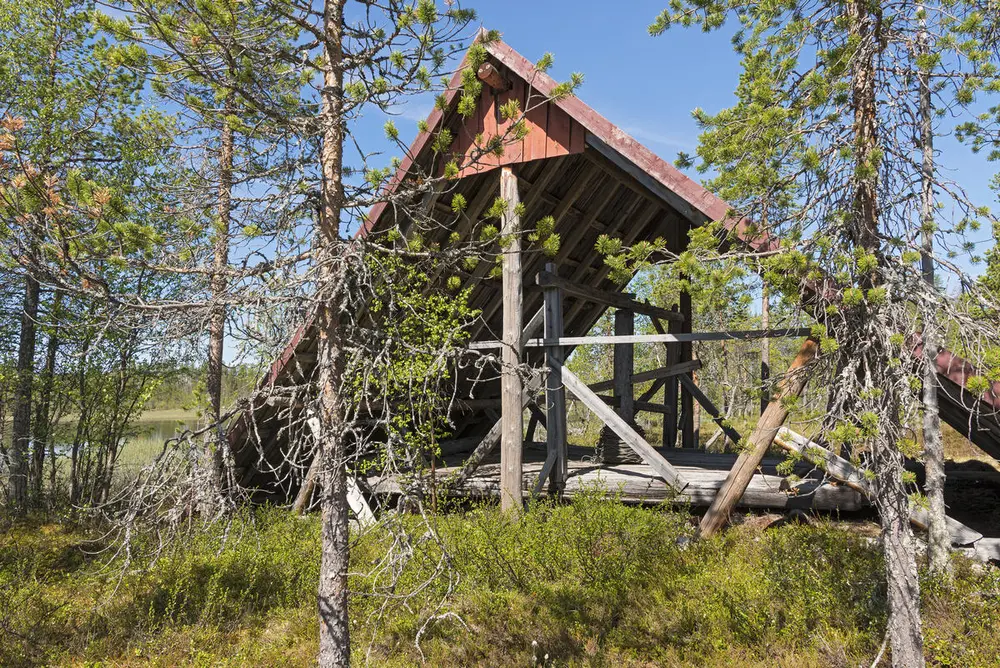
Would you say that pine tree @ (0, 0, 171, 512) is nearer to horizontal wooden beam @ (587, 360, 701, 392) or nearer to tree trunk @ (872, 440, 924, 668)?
horizontal wooden beam @ (587, 360, 701, 392)

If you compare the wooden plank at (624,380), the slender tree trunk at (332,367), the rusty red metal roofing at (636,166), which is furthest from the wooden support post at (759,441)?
the slender tree trunk at (332,367)

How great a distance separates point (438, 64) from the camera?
395 centimetres

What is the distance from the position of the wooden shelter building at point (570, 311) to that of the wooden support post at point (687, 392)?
40mm

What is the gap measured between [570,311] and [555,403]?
341cm

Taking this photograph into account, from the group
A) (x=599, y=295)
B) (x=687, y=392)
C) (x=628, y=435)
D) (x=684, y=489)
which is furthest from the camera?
(x=687, y=392)

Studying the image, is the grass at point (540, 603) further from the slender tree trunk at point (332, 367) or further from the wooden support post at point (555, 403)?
the wooden support post at point (555, 403)

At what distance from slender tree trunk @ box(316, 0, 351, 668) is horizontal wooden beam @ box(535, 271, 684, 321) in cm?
396

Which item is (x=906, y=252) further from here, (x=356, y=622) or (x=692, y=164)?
(x=356, y=622)

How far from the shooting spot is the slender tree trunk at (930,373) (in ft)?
14.1

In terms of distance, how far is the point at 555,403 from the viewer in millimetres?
7746

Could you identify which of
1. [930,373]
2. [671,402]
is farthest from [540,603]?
[671,402]

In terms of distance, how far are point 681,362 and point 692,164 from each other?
5.33m

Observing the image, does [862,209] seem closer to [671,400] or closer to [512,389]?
[512,389]

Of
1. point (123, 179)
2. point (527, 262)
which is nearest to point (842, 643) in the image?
point (527, 262)
